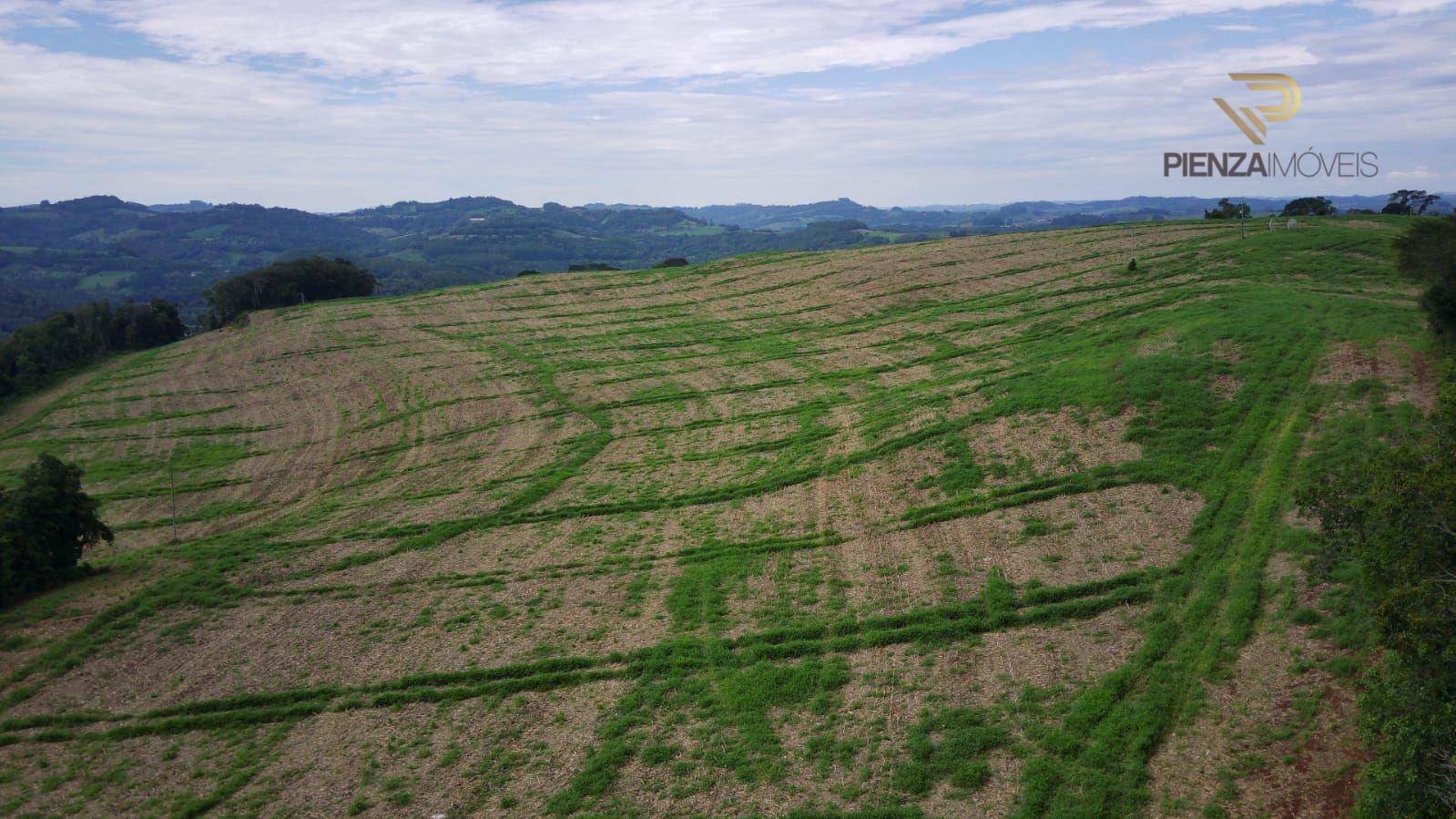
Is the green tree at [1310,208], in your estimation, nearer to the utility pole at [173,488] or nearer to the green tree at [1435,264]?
the green tree at [1435,264]

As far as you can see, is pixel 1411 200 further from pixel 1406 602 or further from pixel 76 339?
pixel 76 339

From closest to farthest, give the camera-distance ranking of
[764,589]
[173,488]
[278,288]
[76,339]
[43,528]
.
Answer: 1. [764,589]
2. [43,528]
3. [173,488]
4. [76,339]
5. [278,288]

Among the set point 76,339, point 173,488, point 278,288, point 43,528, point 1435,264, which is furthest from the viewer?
point 278,288

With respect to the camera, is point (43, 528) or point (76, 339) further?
point (76, 339)

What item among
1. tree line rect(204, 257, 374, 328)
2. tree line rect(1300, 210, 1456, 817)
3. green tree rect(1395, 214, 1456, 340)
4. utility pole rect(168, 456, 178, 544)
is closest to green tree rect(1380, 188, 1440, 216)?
green tree rect(1395, 214, 1456, 340)

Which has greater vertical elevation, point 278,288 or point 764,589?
point 278,288

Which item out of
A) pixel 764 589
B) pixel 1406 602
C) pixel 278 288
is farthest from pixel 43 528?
pixel 278 288

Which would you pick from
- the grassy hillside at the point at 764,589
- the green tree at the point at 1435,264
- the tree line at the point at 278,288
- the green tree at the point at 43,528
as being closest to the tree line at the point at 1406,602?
the grassy hillside at the point at 764,589

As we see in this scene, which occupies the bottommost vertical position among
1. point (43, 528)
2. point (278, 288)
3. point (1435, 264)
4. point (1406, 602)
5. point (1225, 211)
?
point (43, 528)

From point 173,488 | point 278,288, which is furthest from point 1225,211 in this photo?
point 278,288
